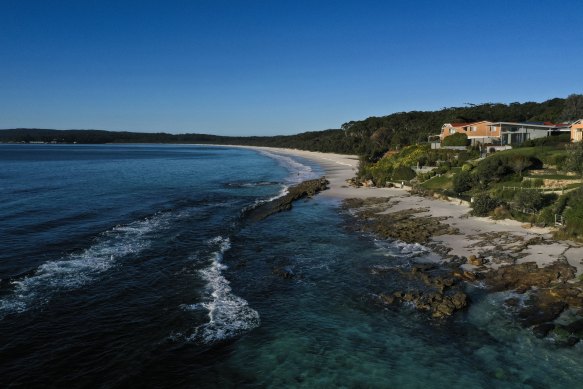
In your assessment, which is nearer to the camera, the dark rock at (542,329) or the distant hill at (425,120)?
the dark rock at (542,329)

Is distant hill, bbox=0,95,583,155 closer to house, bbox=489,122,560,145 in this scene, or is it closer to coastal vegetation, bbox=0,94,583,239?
coastal vegetation, bbox=0,94,583,239

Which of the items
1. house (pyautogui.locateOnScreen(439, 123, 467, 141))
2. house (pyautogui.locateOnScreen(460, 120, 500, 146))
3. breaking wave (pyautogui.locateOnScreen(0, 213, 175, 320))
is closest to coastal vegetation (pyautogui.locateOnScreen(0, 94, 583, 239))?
house (pyautogui.locateOnScreen(460, 120, 500, 146))

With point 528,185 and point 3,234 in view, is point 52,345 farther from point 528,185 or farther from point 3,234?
point 528,185

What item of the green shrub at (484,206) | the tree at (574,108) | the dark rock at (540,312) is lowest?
the dark rock at (540,312)

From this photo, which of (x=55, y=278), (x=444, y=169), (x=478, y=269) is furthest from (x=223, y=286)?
(x=444, y=169)

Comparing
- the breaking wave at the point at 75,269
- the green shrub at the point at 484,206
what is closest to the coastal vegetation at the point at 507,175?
the green shrub at the point at 484,206

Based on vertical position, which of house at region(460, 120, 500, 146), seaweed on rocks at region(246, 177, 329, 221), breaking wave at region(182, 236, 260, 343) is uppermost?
house at region(460, 120, 500, 146)

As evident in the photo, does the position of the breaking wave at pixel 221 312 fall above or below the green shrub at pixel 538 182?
below

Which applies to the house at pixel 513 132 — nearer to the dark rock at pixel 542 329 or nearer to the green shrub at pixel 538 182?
the green shrub at pixel 538 182
